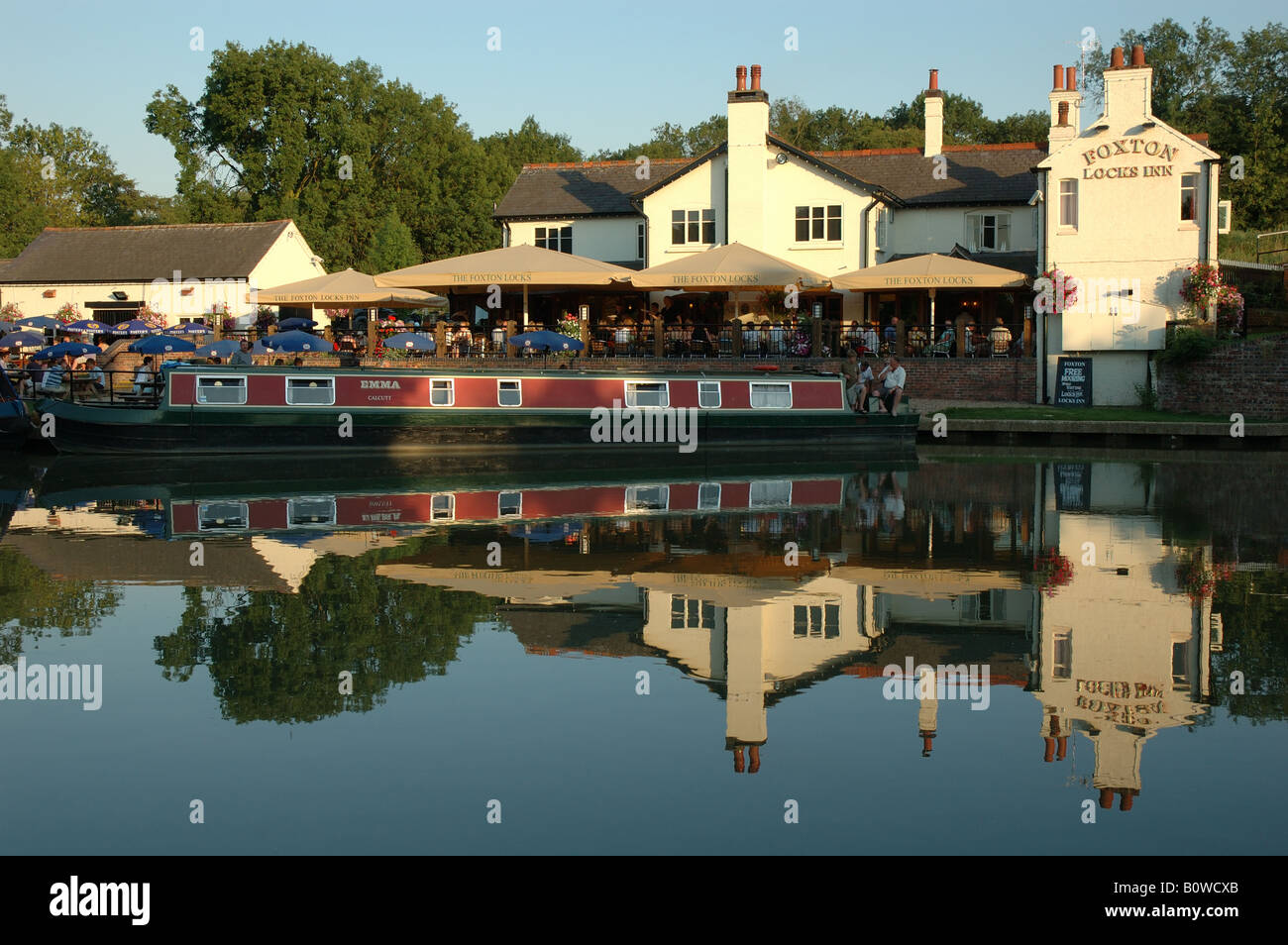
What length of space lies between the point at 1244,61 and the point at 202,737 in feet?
179

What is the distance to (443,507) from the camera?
734 inches

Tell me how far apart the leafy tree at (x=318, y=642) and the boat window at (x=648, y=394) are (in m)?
13.6

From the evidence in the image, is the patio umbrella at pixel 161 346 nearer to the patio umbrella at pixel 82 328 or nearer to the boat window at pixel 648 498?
the patio umbrella at pixel 82 328

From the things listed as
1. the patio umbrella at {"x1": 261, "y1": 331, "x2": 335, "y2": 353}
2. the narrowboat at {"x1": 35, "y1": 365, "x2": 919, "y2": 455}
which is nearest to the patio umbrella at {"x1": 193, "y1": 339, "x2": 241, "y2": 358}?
the patio umbrella at {"x1": 261, "y1": 331, "x2": 335, "y2": 353}

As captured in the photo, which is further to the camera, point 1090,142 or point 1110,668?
point 1090,142

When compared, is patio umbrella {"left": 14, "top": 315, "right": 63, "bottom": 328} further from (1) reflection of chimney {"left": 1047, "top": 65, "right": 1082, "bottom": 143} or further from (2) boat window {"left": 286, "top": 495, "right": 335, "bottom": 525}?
(1) reflection of chimney {"left": 1047, "top": 65, "right": 1082, "bottom": 143}

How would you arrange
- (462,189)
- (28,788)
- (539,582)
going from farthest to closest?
1. (462,189)
2. (539,582)
3. (28,788)

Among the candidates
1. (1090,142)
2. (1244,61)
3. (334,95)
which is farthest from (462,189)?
(1090,142)

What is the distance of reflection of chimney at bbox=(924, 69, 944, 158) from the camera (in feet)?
125

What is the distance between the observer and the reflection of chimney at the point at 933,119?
38.0 m

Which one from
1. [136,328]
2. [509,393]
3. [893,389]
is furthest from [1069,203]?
[136,328]

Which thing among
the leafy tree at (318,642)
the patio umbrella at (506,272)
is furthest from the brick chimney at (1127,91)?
the leafy tree at (318,642)
